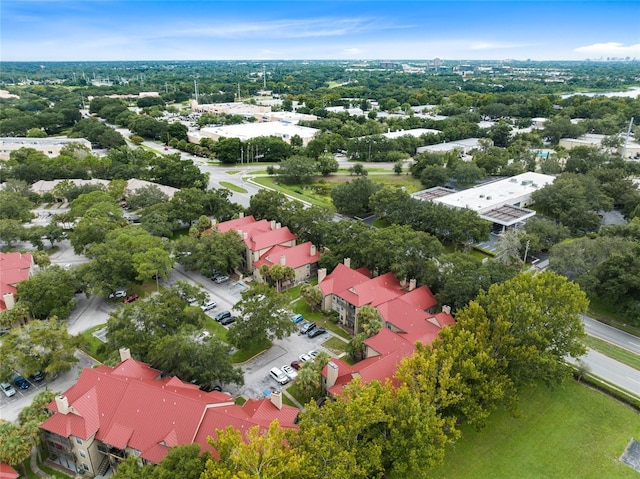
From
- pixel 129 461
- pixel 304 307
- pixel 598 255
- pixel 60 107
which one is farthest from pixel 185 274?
pixel 60 107

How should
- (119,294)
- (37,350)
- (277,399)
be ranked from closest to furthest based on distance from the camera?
(277,399) < (37,350) < (119,294)

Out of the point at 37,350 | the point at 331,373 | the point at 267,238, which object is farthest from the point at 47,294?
the point at 331,373

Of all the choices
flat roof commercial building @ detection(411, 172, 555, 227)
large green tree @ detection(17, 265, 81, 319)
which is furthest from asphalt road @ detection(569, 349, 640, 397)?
large green tree @ detection(17, 265, 81, 319)

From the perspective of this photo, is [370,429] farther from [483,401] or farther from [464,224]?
[464,224]

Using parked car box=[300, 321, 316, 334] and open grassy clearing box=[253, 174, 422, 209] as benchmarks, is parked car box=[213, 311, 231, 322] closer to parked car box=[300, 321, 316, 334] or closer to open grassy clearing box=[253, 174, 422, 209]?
parked car box=[300, 321, 316, 334]

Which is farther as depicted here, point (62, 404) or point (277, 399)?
point (277, 399)

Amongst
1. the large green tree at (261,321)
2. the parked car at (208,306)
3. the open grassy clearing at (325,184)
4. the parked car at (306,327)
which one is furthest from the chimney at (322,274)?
the open grassy clearing at (325,184)

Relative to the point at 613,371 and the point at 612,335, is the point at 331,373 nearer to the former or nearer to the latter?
the point at 613,371
